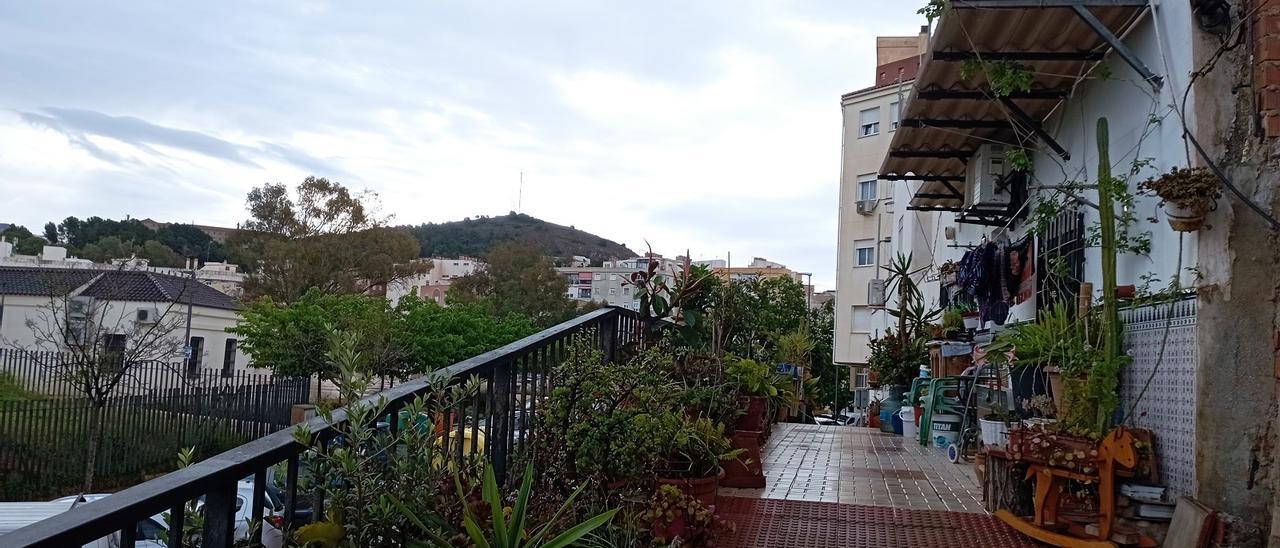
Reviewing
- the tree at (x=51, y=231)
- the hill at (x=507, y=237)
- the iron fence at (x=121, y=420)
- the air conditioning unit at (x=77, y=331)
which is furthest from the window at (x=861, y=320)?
the tree at (x=51, y=231)

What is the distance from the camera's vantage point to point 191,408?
15.9 metres

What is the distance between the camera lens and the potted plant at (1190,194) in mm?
3838

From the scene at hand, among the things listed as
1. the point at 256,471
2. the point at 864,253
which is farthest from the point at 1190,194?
the point at 864,253

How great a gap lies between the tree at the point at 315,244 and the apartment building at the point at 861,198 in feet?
61.7

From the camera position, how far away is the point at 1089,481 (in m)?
3.83

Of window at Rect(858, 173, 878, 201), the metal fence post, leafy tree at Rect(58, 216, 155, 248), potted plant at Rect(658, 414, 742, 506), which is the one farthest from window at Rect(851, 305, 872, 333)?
leafy tree at Rect(58, 216, 155, 248)

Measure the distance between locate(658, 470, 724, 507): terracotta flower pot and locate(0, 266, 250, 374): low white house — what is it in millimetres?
14636

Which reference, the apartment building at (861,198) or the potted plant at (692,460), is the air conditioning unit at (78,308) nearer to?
the potted plant at (692,460)

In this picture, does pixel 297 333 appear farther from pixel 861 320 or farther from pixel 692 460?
pixel 692 460

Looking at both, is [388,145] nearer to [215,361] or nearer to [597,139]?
[597,139]

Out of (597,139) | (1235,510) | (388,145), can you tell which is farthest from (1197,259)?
(388,145)

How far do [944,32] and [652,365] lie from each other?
2870 millimetres

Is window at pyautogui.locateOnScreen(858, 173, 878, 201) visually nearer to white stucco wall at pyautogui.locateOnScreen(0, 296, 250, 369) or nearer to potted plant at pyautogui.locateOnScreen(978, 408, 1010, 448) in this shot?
white stucco wall at pyautogui.locateOnScreen(0, 296, 250, 369)

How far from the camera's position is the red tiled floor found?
3.87 m
